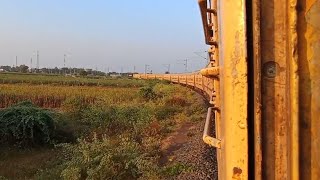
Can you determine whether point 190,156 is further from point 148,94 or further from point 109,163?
point 148,94

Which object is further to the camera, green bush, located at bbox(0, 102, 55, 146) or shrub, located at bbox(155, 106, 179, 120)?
shrub, located at bbox(155, 106, 179, 120)

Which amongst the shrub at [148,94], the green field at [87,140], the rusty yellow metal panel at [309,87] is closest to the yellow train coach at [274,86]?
the rusty yellow metal panel at [309,87]

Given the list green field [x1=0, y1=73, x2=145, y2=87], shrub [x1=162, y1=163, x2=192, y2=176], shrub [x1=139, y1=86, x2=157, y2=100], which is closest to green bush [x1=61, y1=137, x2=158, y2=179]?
shrub [x1=162, y1=163, x2=192, y2=176]

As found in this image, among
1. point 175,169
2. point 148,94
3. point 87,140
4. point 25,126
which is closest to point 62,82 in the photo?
point 148,94

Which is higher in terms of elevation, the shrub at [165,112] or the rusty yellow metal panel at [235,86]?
the rusty yellow metal panel at [235,86]

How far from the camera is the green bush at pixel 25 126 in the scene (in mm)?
11766

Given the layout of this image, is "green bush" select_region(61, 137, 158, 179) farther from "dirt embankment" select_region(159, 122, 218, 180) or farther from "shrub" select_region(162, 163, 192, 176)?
"dirt embankment" select_region(159, 122, 218, 180)

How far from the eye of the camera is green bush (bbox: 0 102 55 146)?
1177 centimetres

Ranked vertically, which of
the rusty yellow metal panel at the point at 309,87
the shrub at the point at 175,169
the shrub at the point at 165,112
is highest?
the rusty yellow metal panel at the point at 309,87

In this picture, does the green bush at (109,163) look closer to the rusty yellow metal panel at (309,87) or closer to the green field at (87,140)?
the green field at (87,140)

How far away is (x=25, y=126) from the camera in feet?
38.6

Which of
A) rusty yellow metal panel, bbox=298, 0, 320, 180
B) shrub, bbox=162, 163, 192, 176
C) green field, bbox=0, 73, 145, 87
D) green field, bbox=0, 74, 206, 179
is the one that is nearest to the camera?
rusty yellow metal panel, bbox=298, 0, 320, 180

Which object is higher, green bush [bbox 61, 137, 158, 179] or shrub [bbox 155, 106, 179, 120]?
shrub [bbox 155, 106, 179, 120]

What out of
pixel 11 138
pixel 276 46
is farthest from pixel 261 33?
pixel 11 138
